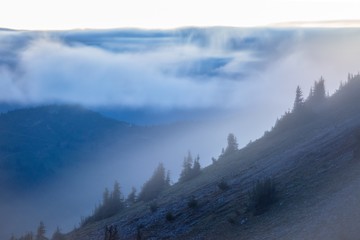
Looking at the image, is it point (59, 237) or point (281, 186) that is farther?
point (59, 237)

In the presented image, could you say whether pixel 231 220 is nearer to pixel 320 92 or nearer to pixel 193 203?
pixel 193 203

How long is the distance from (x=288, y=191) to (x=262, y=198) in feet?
6.70

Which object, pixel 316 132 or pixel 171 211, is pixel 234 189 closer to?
pixel 171 211

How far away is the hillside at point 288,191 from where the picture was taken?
3559 centimetres

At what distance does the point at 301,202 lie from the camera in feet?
130

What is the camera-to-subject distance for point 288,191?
43938 mm

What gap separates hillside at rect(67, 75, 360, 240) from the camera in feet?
117

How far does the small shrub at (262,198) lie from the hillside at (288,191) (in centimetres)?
55

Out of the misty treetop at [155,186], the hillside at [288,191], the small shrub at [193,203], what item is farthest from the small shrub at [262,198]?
the misty treetop at [155,186]

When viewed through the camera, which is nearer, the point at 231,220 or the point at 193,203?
the point at 231,220

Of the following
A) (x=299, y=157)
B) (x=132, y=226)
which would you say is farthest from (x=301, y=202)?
(x=132, y=226)

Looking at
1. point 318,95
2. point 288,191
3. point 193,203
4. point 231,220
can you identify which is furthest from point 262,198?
point 318,95

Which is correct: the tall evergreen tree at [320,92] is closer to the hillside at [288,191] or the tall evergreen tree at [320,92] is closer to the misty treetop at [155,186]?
the hillside at [288,191]

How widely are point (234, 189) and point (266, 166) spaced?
18.1 feet
